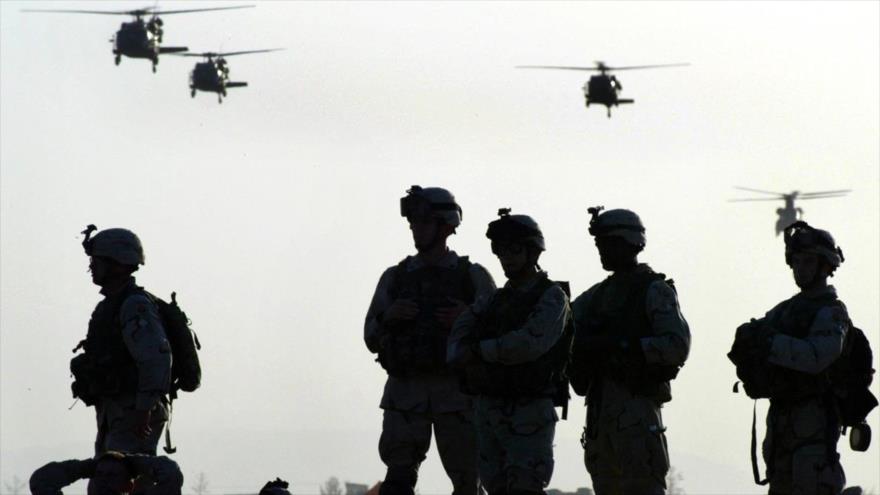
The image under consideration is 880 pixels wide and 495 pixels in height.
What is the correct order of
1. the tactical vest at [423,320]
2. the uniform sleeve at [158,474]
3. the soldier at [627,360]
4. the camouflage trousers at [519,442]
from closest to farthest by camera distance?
the uniform sleeve at [158,474] < the camouflage trousers at [519,442] < the soldier at [627,360] < the tactical vest at [423,320]

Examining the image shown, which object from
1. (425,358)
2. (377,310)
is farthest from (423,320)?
(377,310)

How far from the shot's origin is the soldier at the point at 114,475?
51.6 feet

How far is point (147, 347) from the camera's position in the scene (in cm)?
1833

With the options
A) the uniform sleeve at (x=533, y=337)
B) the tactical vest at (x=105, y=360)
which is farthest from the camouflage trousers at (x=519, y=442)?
the tactical vest at (x=105, y=360)

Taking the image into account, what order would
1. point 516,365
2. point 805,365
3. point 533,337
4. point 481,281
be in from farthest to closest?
point 481,281 < point 805,365 < point 516,365 < point 533,337

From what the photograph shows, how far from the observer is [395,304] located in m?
18.0

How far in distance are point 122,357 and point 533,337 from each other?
3.73 metres

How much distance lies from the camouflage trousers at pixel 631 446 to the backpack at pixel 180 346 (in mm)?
3379

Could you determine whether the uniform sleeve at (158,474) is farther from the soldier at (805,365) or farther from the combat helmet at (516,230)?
the soldier at (805,365)

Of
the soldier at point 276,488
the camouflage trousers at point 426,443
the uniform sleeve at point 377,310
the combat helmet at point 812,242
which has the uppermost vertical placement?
the combat helmet at point 812,242

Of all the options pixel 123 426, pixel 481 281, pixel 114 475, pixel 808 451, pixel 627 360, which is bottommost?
pixel 114 475

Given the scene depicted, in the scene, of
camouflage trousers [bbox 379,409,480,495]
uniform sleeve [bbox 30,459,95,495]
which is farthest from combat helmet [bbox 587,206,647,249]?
uniform sleeve [bbox 30,459,95,495]

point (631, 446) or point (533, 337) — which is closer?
point (533, 337)

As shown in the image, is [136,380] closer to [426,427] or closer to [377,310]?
[377,310]
